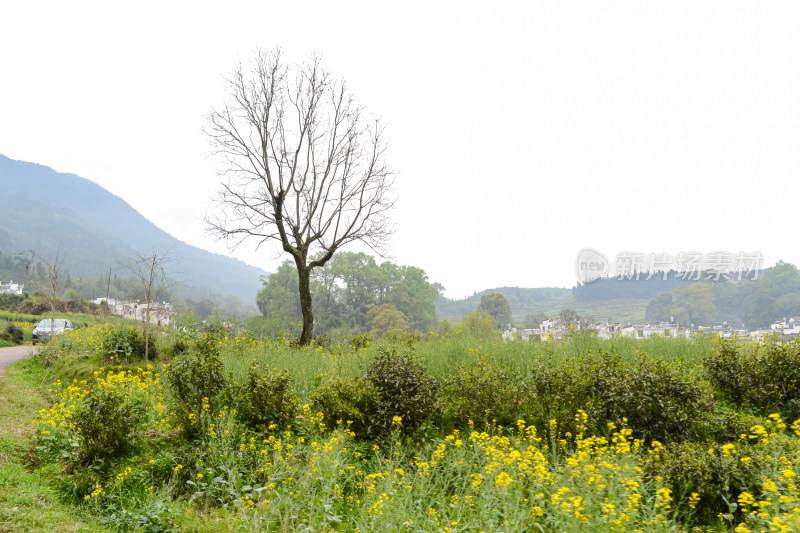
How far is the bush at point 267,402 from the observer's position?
610cm

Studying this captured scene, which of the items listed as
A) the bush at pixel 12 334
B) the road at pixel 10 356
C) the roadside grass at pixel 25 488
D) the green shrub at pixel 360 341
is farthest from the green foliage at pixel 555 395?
the bush at pixel 12 334

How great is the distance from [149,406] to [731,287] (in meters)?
62.2

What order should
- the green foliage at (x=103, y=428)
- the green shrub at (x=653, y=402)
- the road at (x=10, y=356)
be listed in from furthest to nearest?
the road at (x=10, y=356)
the green foliage at (x=103, y=428)
the green shrub at (x=653, y=402)

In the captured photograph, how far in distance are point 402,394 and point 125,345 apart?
356 inches

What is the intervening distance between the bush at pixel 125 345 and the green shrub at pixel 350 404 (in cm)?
764

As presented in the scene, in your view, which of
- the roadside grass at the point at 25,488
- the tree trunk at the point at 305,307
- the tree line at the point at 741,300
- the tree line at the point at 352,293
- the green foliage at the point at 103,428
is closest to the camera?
the roadside grass at the point at 25,488

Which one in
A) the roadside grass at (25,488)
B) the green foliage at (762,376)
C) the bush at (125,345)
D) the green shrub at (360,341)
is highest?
the green foliage at (762,376)

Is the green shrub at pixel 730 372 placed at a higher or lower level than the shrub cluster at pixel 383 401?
higher

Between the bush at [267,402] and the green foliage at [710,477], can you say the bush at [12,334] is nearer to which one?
the bush at [267,402]

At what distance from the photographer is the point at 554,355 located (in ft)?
25.1

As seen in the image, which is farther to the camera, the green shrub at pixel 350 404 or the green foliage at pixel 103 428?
the green shrub at pixel 350 404

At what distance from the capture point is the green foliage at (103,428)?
546cm

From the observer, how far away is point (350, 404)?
603cm

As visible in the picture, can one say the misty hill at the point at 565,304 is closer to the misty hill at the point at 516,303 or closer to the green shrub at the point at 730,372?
the misty hill at the point at 516,303
